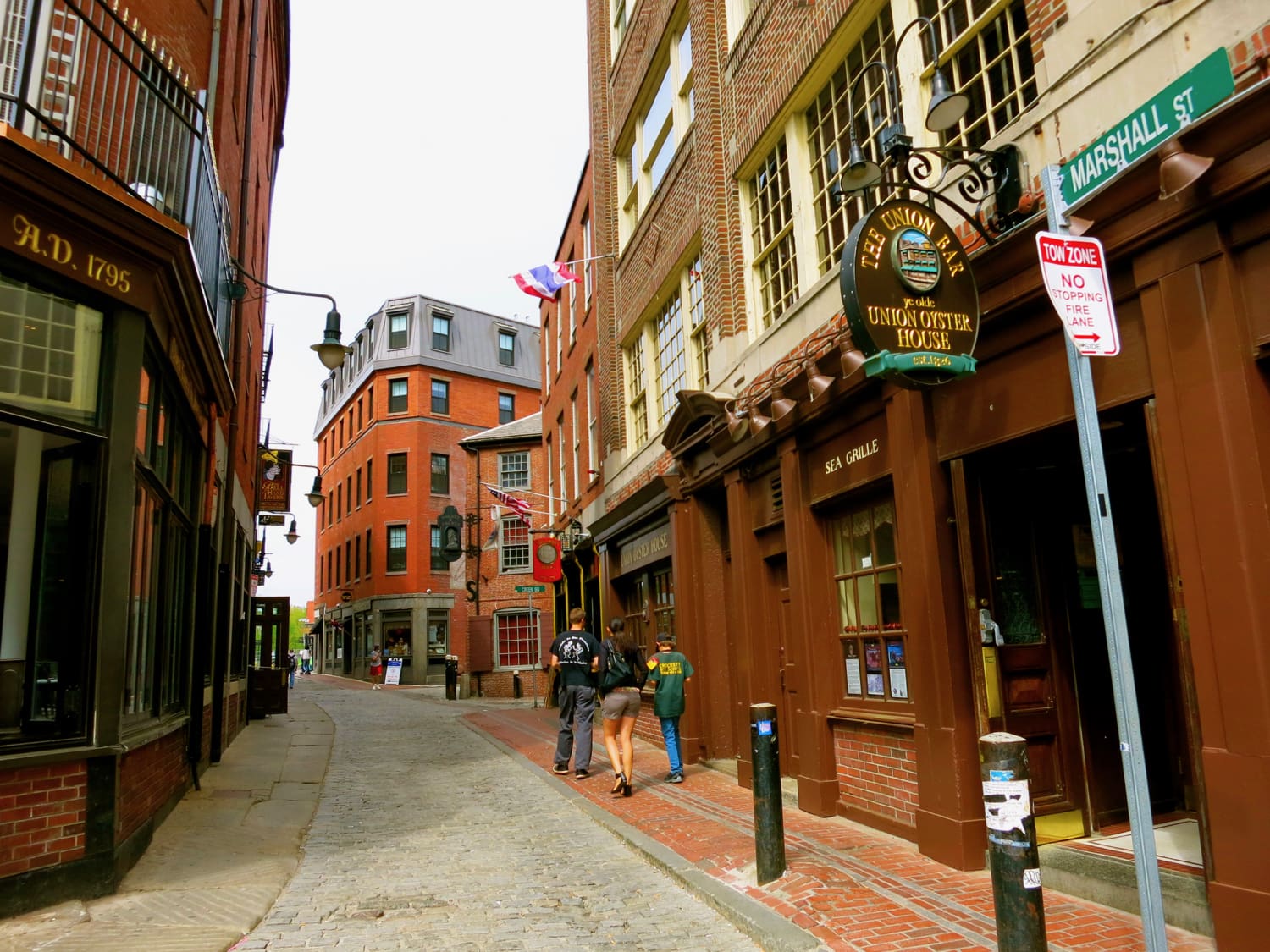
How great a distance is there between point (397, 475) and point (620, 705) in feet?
113

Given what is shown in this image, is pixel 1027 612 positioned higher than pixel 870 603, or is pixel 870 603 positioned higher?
pixel 870 603

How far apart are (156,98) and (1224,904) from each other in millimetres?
8597

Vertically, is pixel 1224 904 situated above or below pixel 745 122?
below

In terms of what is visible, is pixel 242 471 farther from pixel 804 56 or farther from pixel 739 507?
pixel 804 56

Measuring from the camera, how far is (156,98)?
24.0ft

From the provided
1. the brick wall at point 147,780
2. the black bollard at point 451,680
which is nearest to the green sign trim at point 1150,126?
the brick wall at point 147,780

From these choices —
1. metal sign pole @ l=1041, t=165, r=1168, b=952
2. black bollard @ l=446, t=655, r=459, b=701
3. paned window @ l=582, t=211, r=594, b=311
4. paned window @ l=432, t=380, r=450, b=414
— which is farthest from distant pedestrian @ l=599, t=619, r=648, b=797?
paned window @ l=432, t=380, r=450, b=414

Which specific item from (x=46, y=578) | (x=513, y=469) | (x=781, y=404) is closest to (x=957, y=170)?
(x=781, y=404)

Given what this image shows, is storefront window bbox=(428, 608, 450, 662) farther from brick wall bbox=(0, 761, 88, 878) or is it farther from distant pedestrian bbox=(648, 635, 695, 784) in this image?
brick wall bbox=(0, 761, 88, 878)

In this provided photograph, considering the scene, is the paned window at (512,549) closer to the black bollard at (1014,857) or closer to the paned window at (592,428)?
the paned window at (592,428)

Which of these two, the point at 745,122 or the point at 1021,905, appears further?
the point at 745,122

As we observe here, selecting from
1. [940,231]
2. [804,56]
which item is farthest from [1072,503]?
[804,56]

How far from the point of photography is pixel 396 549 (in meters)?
41.5

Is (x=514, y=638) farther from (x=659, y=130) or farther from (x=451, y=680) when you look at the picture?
(x=659, y=130)
